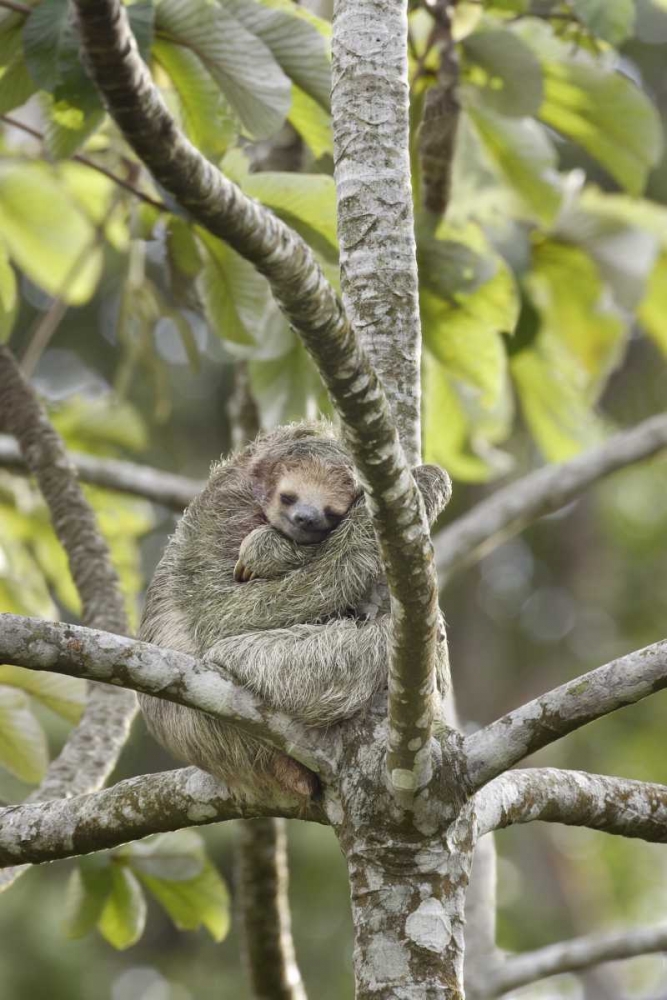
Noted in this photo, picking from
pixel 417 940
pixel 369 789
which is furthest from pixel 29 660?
pixel 417 940

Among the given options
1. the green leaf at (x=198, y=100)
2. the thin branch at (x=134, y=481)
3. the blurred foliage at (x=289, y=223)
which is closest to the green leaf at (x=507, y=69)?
the blurred foliage at (x=289, y=223)

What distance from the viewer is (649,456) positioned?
197 inches

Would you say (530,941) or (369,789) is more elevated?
(530,941)

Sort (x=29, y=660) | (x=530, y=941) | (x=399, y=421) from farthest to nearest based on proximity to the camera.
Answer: (x=530, y=941) < (x=399, y=421) < (x=29, y=660)

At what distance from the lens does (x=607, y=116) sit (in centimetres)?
404

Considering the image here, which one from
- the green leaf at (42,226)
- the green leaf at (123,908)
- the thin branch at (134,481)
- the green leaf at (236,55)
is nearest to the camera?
the green leaf at (236,55)

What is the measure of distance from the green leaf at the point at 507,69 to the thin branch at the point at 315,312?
2108 millimetres

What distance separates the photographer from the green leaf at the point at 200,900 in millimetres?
3467

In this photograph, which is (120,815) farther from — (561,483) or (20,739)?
(561,483)

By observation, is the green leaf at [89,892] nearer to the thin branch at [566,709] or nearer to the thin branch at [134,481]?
the thin branch at [566,709]

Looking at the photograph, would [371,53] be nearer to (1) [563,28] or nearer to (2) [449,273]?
(2) [449,273]

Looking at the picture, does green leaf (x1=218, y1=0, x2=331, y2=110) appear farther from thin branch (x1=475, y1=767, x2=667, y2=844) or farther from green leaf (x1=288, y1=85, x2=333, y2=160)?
thin branch (x1=475, y1=767, x2=667, y2=844)

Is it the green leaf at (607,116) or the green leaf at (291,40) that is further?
the green leaf at (607,116)

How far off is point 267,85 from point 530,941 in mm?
8163
